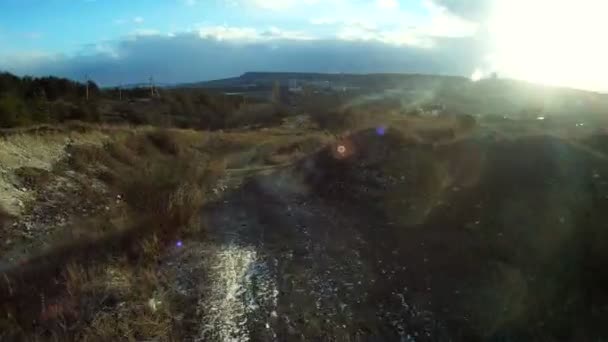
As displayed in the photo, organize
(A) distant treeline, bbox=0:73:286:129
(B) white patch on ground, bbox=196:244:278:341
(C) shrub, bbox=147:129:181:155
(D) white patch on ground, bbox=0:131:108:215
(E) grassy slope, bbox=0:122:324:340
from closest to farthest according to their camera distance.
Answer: (E) grassy slope, bbox=0:122:324:340
(B) white patch on ground, bbox=196:244:278:341
(D) white patch on ground, bbox=0:131:108:215
(C) shrub, bbox=147:129:181:155
(A) distant treeline, bbox=0:73:286:129

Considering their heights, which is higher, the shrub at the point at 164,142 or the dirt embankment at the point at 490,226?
the dirt embankment at the point at 490,226

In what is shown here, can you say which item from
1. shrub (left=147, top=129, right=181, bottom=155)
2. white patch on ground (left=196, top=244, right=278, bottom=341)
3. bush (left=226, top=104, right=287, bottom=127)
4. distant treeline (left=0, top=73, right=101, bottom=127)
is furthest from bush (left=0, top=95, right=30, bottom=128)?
bush (left=226, top=104, right=287, bottom=127)

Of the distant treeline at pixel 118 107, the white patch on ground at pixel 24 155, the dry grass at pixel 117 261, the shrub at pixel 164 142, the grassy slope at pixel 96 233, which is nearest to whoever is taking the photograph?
the dry grass at pixel 117 261

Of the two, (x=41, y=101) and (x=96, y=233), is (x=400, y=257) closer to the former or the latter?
(x=96, y=233)

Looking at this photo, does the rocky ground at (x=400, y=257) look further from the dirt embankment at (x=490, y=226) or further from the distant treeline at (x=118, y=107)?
the distant treeline at (x=118, y=107)

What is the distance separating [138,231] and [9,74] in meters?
68.2

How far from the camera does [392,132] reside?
25.6 m

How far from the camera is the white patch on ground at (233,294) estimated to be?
863 centimetres

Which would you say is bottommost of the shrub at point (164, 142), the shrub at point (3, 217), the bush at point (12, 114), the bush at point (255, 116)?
the bush at point (255, 116)

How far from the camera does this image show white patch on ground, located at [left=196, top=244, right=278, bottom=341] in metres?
8.63

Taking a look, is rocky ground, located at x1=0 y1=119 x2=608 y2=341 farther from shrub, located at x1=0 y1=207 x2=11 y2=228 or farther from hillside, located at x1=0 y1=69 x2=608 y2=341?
shrub, located at x1=0 y1=207 x2=11 y2=228

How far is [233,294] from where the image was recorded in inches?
396

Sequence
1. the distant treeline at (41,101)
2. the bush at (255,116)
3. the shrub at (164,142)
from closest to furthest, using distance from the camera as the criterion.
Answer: the shrub at (164,142) → the distant treeline at (41,101) → the bush at (255,116)

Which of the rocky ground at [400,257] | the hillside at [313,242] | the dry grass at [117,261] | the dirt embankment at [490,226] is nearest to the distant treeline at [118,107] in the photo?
the dry grass at [117,261]
